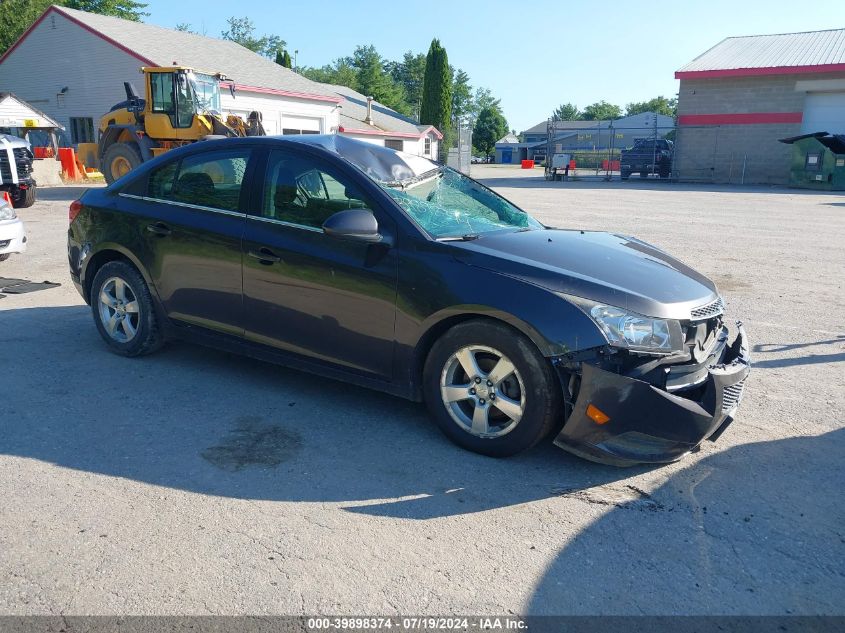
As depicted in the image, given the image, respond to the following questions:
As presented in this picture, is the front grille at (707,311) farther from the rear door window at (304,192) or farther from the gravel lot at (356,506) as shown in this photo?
the rear door window at (304,192)

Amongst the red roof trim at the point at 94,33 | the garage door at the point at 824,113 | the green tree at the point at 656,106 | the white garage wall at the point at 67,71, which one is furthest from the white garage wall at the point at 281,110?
the green tree at the point at 656,106

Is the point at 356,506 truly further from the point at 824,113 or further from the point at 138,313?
the point at 824,113

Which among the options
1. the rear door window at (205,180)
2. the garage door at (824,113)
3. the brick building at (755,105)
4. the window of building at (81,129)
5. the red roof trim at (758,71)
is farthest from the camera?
the brick building at (755,105)

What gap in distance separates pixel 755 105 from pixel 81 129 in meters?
32.4

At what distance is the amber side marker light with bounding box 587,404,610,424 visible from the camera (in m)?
3.46

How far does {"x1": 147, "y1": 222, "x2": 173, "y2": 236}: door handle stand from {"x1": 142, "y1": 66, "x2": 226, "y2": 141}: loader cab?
15724mm

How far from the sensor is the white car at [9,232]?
8289mm

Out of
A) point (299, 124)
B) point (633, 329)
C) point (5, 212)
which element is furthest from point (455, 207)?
point (299, 124)

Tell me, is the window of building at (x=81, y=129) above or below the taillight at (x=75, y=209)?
above

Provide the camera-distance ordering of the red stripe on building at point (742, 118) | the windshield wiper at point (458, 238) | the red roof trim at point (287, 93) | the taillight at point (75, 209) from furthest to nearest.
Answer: the red stripe on building at point (742, 118) → the red roof trim at point (287, 93) → the taillight at point (75, 209) → the windshield wiper at point (458, 238)

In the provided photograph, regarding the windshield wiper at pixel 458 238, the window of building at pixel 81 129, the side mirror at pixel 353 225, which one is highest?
the window of building at pixel 81 129

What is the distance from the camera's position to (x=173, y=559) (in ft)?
9.52

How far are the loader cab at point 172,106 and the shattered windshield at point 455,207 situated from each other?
647 inches

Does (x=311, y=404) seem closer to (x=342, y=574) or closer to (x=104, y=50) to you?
(x=342, y=574)
